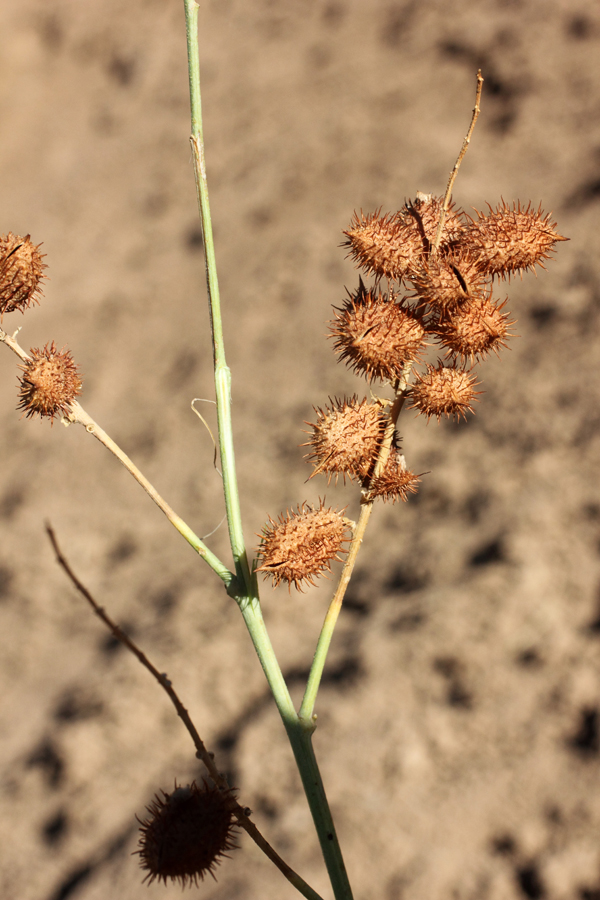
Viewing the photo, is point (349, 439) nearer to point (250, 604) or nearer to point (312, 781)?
point (250, 604)

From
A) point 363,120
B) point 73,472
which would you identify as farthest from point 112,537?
point 363,120

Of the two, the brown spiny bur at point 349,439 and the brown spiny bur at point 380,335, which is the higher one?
the brown spiny bur at point 380,335

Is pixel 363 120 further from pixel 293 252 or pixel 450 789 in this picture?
pixel 450 789

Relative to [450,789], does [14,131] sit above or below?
above

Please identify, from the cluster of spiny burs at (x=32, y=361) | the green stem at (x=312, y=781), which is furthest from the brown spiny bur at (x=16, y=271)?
the green stem at (x=312, y=781)

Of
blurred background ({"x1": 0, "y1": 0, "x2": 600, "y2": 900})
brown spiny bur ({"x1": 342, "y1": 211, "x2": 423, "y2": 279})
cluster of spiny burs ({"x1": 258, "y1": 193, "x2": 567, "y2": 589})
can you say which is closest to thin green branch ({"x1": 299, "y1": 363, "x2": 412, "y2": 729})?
cluster of spiny burs ({"x1": 258, "y1": 193, "x2": 567, "y2": 589})

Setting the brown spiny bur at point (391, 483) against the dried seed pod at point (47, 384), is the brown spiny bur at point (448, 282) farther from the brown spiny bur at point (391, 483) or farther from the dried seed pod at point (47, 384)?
the dried seed pod at point (47, 384)
